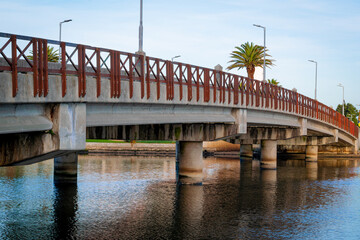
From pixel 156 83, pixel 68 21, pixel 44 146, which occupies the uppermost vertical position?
pixel 68 21

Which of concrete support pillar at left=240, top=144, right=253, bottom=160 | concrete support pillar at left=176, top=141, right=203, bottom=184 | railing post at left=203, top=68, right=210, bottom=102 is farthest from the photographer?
concrete support pillar at left=240, top=144, right=253, bottom=160

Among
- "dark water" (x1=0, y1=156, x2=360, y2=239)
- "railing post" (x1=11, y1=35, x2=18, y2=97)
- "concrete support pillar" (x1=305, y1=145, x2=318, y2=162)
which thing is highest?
"railing post" (x1=11, y1=35, x2=18, y2=97)

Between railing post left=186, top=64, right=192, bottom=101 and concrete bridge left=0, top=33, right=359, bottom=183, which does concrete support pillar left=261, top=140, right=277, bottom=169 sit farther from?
railing post left=186, top=64, right=192, bottom=101

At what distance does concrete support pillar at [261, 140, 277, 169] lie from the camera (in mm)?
66312

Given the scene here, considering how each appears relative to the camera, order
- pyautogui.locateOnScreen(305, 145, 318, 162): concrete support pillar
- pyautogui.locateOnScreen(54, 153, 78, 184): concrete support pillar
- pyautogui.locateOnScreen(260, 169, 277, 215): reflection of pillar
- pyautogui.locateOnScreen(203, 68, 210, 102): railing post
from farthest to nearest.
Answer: pyautogui.locateOnScreen(305, 145, 318, 162): concrete support pillar
pyautogui.locateOnScreen(54, 153, 78, 184): concrete support pillar
pyautogui.locateOnScreen(203, 68, 210, 102): railing post
pyautogui.locateOnScreen(260, 169, 277, 215): reflection of pillar

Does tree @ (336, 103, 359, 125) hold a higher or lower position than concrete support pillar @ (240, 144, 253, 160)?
higher

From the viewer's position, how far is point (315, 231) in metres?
27.9

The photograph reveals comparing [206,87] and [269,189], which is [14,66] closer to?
[206,87]

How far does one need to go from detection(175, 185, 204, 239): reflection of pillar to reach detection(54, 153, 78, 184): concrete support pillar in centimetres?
895

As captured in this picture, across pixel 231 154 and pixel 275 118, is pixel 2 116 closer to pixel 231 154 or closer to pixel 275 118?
pixel 275 118

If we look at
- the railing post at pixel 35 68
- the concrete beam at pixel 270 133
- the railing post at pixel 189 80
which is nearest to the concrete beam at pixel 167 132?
the railing post at pixel 189 80

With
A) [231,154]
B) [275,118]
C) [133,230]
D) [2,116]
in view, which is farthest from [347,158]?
[2,116]

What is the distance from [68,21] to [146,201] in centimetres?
1501

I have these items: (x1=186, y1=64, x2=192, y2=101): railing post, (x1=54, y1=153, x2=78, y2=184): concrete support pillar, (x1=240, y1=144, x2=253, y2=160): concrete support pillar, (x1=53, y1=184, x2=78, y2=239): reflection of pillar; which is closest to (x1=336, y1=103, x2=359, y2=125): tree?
(x1=240, y1=144, x2=253, y2=160): concrete support pillar
